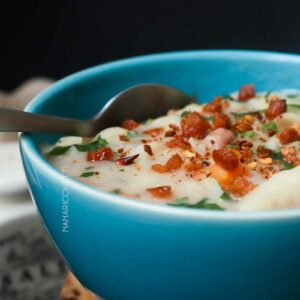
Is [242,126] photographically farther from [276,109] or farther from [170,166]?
[170,166]

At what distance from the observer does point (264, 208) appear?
83cm

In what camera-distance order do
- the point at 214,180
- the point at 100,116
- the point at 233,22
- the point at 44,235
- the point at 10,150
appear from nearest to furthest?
the point at 214,180
the point at 100,116
the point at 44,235
the point at 10,150
the point at 233,22

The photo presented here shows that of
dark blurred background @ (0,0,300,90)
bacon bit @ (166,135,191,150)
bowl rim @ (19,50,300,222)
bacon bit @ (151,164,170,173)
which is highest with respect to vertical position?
bowl rim @ (19,50,300,222)

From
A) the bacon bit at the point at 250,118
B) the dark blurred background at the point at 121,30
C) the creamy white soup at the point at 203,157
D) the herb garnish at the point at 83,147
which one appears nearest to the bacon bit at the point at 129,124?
the creamy white soup at the point at 203,157

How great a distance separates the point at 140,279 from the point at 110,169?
7.8 inches

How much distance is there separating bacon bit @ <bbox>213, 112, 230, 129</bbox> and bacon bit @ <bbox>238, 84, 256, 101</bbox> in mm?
149

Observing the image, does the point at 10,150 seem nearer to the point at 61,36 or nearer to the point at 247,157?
the point at 247,157

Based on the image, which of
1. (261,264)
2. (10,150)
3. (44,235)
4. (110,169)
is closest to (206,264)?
(261,264)

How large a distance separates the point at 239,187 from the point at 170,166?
12 centimetres

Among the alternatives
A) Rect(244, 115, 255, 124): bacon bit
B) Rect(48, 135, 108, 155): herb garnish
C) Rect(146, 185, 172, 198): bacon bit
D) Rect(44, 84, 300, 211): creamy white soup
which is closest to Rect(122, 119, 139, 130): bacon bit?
Rect(44, 84, 300, 211): creamy white soup

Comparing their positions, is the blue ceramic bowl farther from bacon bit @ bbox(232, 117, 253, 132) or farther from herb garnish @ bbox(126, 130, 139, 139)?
bacon bit @ bbox(232, 117, 253, 132)

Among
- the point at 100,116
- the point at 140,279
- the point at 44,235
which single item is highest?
the point at 100,116

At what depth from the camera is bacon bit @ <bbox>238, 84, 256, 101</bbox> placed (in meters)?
1.29

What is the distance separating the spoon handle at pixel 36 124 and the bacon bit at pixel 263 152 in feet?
1.04
